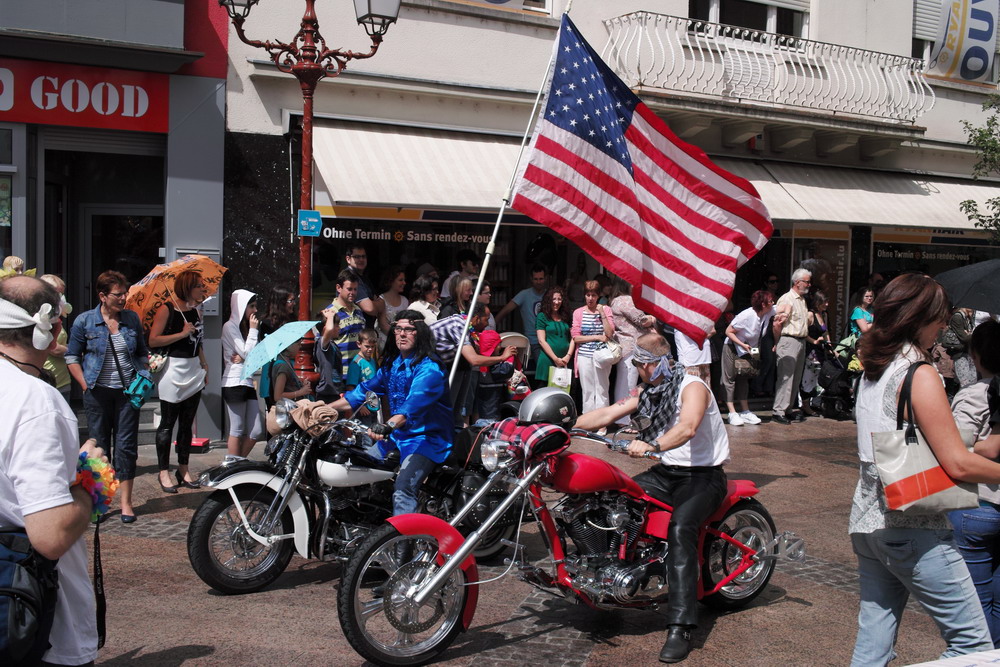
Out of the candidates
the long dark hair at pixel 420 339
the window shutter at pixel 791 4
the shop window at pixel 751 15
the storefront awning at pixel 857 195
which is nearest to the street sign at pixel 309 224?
the long dark hair at pixel 420 339

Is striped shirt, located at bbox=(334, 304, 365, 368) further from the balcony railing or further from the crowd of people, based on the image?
the balcony railing

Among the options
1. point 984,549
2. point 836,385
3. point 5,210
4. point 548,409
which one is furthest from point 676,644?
point 836,385

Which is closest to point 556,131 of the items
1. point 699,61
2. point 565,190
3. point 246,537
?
point 565,190

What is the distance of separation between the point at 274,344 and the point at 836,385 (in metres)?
9.06

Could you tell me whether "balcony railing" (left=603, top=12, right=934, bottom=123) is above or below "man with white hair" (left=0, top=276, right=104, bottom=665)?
above

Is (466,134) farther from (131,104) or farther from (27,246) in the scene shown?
(27,246)

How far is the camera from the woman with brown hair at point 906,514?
338 centimetres

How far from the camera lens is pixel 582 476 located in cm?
474

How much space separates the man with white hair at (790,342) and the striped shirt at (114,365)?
853 cm

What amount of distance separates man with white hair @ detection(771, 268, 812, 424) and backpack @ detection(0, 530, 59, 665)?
11.2 metres

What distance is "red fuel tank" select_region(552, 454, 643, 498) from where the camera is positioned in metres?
4.71

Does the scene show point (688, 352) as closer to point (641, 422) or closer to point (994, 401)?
point (641, 422)

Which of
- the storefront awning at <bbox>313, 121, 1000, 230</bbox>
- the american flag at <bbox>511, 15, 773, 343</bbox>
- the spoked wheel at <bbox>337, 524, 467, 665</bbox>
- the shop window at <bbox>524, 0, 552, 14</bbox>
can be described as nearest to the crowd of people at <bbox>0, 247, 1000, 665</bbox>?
the american flag at <bbox>511, 15, 773, 343</bbox>

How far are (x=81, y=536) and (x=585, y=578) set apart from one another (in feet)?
8.47
